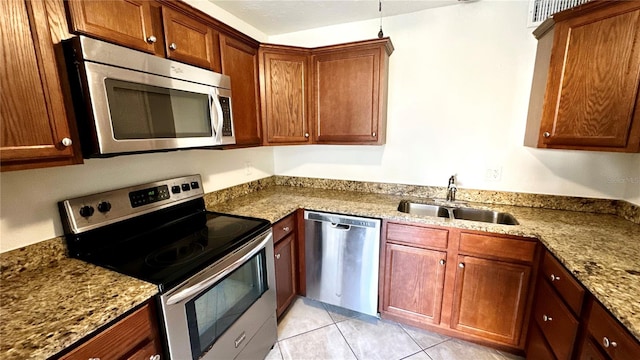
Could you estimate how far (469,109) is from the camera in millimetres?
2006

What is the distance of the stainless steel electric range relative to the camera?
108cm

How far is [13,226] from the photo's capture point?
1066mm

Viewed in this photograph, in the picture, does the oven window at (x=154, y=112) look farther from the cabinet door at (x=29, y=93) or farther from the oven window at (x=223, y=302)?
the oven window at (x=223, y=302)

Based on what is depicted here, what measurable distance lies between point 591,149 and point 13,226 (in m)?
2.85

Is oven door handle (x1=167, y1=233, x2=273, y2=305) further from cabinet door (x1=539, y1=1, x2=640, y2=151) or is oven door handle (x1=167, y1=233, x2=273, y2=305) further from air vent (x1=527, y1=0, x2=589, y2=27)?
air vent (x1=527, y1=0, x2=589, y2=27)

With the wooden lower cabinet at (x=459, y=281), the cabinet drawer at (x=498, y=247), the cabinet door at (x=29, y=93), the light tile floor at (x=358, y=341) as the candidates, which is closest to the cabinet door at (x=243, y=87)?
the cabinet door at (x=29, y=93)

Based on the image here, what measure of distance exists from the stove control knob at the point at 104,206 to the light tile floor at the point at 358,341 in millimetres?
1328

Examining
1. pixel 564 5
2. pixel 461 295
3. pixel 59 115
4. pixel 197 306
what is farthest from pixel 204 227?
pixel 564 5

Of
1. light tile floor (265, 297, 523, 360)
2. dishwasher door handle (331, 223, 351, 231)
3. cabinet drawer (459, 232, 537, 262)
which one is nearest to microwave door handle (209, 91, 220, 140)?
dishwasher door handle (331, 223, 351, 231)

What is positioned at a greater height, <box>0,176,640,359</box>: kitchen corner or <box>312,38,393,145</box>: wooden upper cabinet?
<box>312,38,393,145</box>: wooden upper cabinet

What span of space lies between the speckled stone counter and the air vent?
2681mm

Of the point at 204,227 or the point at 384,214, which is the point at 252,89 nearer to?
the point at 204,227

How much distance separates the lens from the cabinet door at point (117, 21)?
96 centimetres

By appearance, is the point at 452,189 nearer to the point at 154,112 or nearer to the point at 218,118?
the point at 218,118
